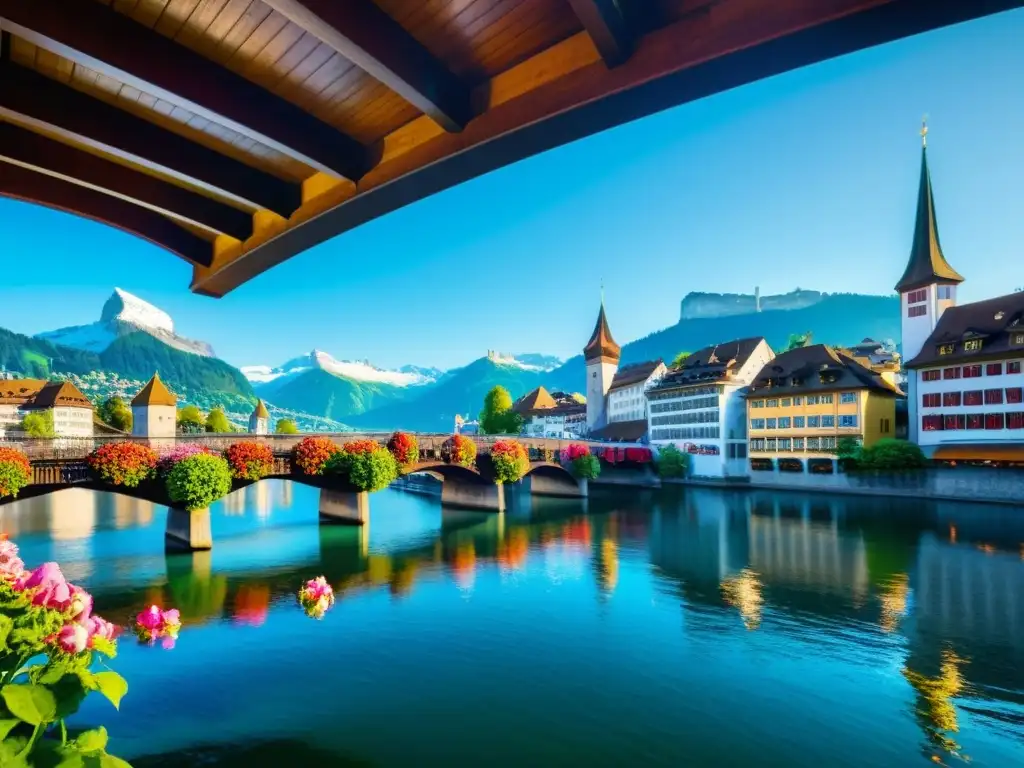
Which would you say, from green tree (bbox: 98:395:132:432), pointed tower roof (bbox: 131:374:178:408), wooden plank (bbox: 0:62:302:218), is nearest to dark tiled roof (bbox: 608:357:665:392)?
pointed tower roof (bbox: 131:374:178:408)

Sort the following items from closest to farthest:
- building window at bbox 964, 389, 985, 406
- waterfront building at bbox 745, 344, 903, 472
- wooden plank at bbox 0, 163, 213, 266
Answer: wooden plank at bbox 0, 163, 213, 266 < building window at bbox 964, 389, 985, 406 < waterfront building at bbox 745, 344, 903, 472

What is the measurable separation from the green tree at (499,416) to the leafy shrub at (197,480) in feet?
224

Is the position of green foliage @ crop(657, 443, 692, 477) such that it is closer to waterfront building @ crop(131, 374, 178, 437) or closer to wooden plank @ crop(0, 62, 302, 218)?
waterfront building @ crop(131, 374, 178, 437)

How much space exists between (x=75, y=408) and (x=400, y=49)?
13057 cm

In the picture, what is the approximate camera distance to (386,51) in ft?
9.59

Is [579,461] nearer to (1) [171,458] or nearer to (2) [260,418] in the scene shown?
(1) [171,458]

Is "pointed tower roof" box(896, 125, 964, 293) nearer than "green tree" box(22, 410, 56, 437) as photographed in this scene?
Yes

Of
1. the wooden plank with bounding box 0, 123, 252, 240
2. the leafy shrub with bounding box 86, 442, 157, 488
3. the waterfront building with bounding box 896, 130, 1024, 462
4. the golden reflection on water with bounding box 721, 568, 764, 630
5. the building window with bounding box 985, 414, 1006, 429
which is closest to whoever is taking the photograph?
the wooden plank with bounding box 0, 123, 252, 240

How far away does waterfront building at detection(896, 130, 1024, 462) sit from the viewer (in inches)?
1821

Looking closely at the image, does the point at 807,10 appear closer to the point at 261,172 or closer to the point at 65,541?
the point at 261,172

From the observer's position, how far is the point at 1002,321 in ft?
161

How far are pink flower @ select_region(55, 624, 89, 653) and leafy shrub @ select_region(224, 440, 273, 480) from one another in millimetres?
30028

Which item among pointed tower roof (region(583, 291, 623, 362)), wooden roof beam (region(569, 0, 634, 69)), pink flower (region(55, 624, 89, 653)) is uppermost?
pointed tower roof (region(583, 291, 623, 362))

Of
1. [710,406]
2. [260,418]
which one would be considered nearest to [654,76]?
[710,406]
